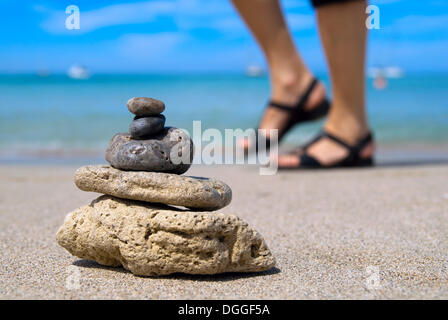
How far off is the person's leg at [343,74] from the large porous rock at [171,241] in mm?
2895

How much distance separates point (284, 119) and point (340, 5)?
4.15 feet

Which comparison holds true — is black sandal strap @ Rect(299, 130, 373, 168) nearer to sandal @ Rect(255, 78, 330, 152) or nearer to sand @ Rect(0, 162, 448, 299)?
sand @ Rect(0, 162, 448, 299)

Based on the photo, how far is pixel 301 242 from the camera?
110 inches

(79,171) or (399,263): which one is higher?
(79,171)

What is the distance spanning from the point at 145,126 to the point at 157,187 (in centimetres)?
28

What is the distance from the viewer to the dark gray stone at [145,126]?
220 centimetres

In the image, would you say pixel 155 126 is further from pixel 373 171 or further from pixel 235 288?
pixel 373 171

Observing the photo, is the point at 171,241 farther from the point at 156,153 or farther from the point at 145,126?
the point at 145,126

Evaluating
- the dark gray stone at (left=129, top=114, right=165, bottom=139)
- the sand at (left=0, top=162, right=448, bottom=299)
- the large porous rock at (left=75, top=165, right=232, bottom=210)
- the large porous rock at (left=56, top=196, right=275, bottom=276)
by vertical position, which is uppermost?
the dark gray stone at (left=129, top=114, right=165, bottom=139)

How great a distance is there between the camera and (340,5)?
4.42 metres

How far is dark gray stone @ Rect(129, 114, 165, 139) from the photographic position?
2203mm

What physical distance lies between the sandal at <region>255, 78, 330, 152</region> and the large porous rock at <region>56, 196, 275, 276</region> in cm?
300

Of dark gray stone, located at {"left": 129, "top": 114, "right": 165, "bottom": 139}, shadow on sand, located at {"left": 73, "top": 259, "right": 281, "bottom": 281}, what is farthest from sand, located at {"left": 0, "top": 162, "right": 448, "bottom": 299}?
dark gray stone, located at {"left": 129, "top": 114, "right": 165, "bottom": 139}
